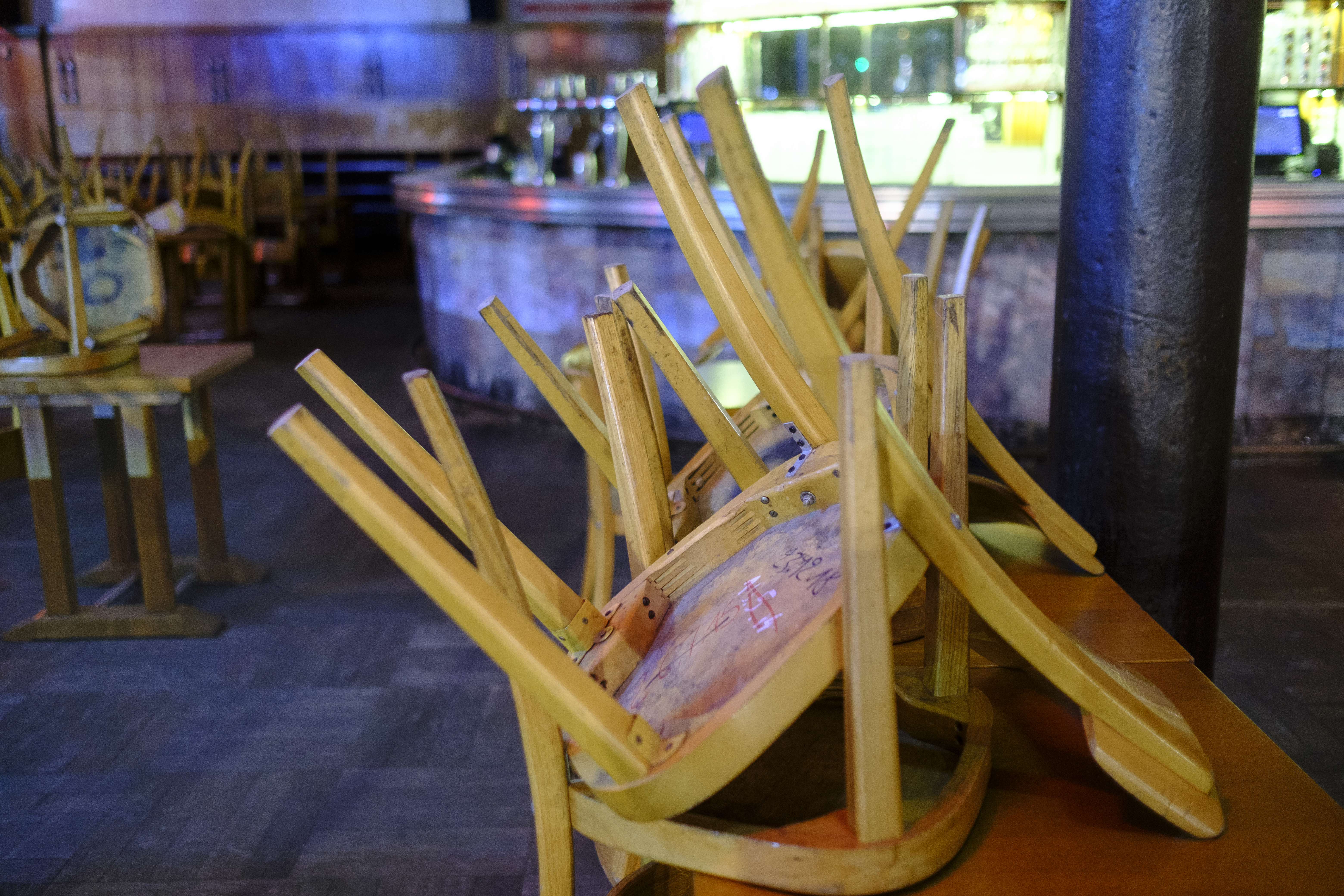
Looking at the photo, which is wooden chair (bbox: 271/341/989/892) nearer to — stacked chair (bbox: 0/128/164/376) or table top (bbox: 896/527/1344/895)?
Answer: table top (bbox: 896/527/1344/895)

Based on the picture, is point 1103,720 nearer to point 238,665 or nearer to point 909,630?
point 909,630

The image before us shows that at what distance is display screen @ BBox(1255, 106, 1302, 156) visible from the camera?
3.65m

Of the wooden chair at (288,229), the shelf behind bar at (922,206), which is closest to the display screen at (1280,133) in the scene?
the shelf behind bar at (922,206)

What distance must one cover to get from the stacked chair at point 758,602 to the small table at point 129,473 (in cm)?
167

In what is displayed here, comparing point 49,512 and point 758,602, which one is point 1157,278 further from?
point 49,512

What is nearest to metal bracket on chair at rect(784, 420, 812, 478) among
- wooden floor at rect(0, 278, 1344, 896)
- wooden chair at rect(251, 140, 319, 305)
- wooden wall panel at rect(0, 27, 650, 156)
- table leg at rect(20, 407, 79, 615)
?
wooden floor at rect(0, 278, 1344, 896)

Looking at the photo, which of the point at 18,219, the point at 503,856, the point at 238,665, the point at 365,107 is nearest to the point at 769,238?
the point at 503,856

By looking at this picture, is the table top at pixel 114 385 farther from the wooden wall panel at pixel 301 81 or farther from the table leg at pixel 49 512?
the wooden wall panel at pixel 301 81

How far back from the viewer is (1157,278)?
1.23 m

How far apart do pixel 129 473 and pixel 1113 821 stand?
87.6 inches

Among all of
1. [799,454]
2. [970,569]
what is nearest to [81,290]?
[799,454]

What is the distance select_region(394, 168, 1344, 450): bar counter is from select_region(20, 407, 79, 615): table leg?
5.63 feet

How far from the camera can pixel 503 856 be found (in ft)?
5.22

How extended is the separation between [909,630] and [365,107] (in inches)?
363
